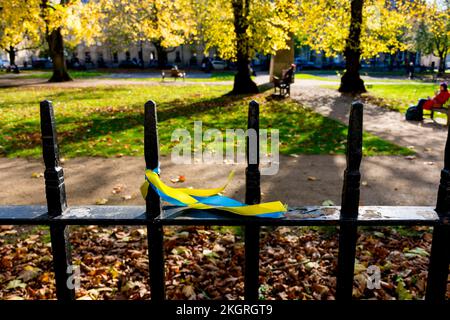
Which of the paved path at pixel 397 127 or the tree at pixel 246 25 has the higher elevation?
the tree at pixel 246 25

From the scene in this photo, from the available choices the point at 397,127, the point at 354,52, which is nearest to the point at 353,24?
the point at 354,52

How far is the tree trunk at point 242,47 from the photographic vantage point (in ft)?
64.6

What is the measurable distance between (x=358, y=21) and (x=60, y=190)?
69.4 ft

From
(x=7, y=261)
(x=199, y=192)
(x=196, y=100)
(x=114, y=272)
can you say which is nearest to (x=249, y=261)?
(x=199, y=192)

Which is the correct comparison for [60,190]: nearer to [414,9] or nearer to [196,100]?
[196,100]

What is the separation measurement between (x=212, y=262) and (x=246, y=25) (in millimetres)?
17421

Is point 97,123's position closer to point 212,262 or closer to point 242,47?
point 212,262

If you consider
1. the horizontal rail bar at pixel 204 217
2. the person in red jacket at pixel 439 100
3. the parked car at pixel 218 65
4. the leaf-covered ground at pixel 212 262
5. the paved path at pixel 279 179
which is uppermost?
the parked car at pixel 218 65

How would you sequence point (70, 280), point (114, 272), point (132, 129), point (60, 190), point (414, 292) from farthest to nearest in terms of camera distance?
point (132, 129) → point (114, 272) → point (414, 292) → point (70, 280) → point (60, 190)

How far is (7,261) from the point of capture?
163 inches

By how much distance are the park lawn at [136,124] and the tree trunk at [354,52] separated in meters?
5.22

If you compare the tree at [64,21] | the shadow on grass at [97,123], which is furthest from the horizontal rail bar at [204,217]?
the tree at [64,21]

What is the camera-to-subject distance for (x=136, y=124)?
1262 centimetres

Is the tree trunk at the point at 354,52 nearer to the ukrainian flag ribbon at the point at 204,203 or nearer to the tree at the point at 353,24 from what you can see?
the tree at the point at 353,24
